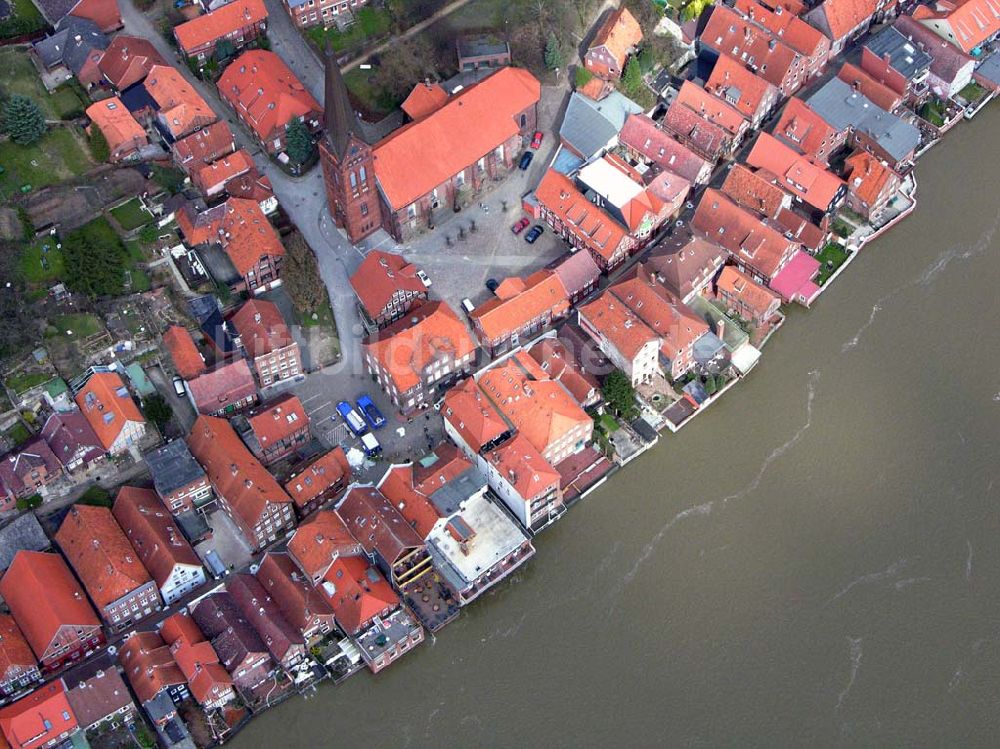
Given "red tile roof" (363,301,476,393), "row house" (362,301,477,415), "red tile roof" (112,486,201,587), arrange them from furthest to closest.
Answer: "row house" (362,301,477,415)
"red tile roof" (363,301,476,393)
"red tile roof" (112,486,201,587)

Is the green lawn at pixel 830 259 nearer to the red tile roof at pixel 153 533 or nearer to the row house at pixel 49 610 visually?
the red tile roof at pixel 153 533

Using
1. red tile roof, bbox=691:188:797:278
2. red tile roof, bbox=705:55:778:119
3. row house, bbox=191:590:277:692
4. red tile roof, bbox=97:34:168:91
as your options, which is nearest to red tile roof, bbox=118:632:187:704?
row house, bbox=191:590:277:692

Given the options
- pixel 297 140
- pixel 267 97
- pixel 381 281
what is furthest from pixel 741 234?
pixel 267 97

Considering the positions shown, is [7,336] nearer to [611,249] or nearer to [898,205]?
[611,249]

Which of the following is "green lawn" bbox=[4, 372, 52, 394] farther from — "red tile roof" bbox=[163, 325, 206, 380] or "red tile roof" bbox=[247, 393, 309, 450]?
"red tile roof" bbox=[247, 393, 309, 450]

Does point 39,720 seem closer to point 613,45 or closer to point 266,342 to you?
point 266,342

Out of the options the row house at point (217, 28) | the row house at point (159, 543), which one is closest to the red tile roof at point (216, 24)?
the row house at point (217, 28)
